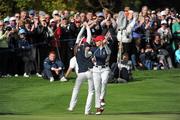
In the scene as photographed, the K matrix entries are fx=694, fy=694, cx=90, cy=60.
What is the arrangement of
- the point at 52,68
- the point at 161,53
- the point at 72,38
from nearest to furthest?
the point at 52,68, the point at 72,38, the point at 161,53

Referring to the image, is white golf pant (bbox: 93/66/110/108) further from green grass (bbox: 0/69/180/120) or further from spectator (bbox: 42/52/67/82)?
spectator (bbox: 42/52/67/82)

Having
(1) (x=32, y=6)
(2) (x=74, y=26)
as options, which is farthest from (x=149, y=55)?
(1) (x=32, y=6)

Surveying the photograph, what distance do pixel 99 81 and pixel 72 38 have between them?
989 centimetres

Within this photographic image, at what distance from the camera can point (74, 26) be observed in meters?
28.4

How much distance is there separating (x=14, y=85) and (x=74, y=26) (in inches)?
171

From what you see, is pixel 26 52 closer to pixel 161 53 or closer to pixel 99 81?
pixel 161 53

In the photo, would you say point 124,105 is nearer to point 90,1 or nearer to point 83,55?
point 83,55

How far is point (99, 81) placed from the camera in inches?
746

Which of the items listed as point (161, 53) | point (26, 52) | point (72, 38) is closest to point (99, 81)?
point (26, 52)

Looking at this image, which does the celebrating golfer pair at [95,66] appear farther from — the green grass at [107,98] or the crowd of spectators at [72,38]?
the crowd of spectators at [72,38]

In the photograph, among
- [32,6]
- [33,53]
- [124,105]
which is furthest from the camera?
[32,6]

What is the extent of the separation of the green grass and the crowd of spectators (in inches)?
40.0

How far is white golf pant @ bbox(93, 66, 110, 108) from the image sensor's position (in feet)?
62.1

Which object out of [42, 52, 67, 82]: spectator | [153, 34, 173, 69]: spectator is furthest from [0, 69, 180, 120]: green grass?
[153, 34, 173, 69]: spectator
